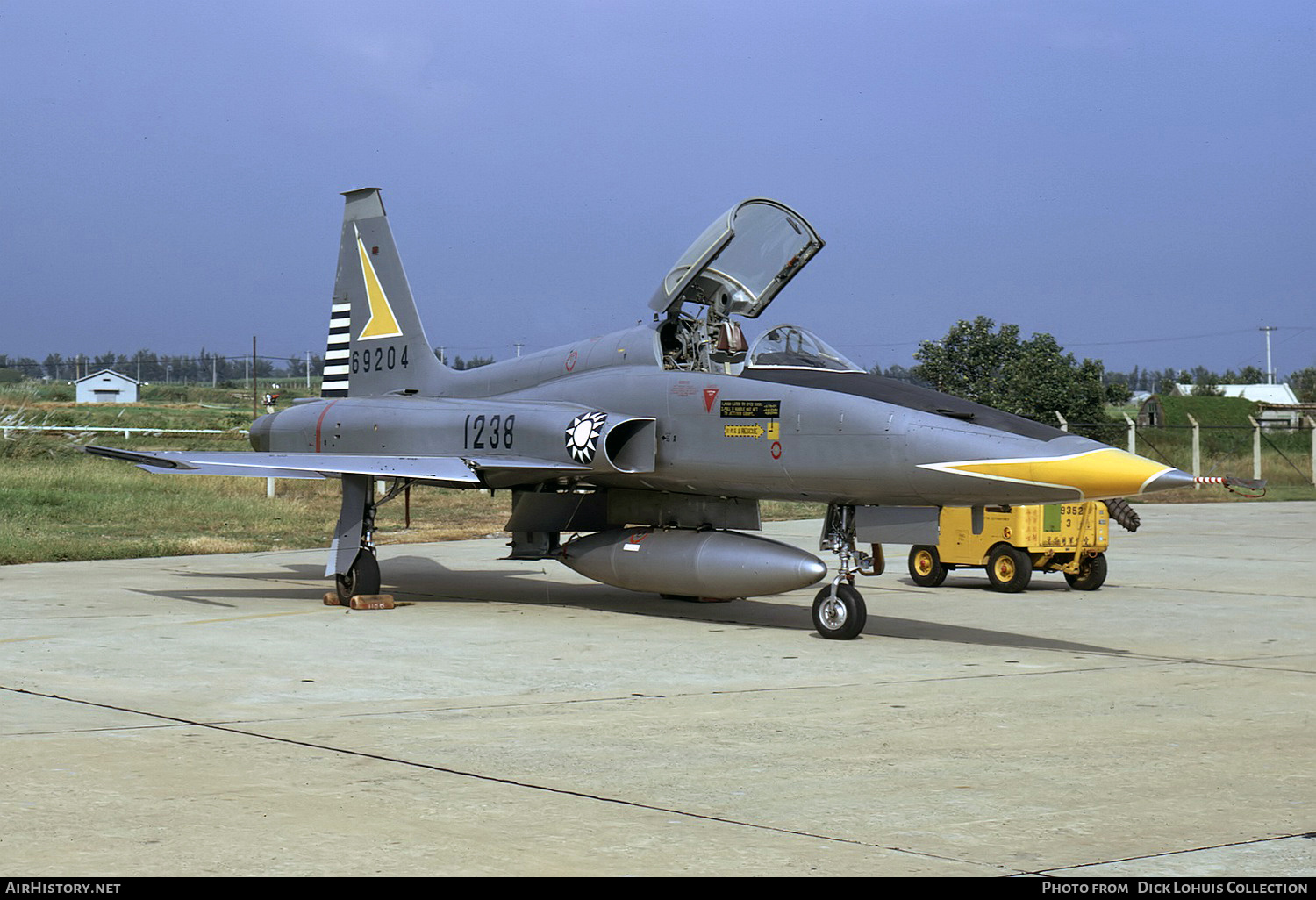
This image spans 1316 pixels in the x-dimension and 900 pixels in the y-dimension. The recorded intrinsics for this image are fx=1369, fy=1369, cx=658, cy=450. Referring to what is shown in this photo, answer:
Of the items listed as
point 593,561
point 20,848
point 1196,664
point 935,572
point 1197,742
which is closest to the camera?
point 20,848

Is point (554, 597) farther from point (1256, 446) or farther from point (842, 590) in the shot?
point (1256, 446)

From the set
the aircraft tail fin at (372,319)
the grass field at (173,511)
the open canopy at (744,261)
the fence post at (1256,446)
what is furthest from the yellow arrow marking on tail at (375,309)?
the fence post at (1256,446)

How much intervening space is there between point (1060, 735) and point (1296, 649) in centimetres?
443

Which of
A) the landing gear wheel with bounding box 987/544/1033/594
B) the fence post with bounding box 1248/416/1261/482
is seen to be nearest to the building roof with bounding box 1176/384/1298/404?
the fence post with bounding box 1248/416/1261/482

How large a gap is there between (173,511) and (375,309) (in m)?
9.38

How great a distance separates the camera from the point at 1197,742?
6848 mm

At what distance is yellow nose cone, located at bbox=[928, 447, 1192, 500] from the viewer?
9.36 meters

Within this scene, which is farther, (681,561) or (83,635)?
(681,561)

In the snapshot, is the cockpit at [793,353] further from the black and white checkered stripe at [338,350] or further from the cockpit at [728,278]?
the black and white checkered stripe at [338,350]

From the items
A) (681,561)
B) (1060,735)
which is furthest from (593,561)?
(1060,735)

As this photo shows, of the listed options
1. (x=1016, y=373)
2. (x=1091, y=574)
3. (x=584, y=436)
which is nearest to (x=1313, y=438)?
(x=1016, y=373)

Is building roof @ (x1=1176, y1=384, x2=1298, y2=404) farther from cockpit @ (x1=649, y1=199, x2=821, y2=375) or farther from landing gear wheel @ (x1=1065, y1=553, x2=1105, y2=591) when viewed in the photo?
cockpit @ (x1=649, y1=199, x2=821, y2=375)

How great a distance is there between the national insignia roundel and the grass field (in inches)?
350
